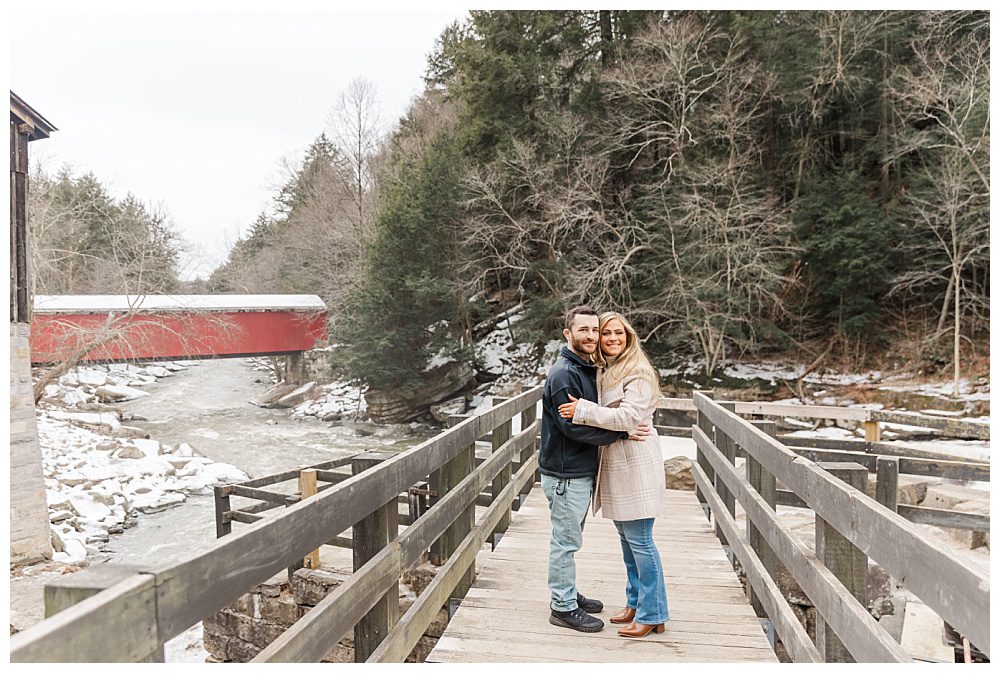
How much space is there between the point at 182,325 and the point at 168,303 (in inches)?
37.7

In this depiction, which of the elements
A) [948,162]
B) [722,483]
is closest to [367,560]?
[722,483]

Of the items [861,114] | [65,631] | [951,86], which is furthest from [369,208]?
[65,631]

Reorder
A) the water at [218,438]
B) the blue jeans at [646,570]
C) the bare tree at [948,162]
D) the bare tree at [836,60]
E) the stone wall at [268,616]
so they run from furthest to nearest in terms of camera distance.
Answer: the bare tree at [836,60] < the bare tree at [948,162] < the water at [218,438] < the stone wall at [268,616] < the blue jeans at [646,570]

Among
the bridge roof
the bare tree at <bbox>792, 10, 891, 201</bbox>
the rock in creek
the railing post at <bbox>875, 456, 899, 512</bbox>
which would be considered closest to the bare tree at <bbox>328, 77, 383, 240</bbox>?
the bridge roof

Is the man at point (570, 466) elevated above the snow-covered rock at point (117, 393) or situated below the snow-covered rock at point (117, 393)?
above

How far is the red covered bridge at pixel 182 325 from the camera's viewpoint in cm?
2206

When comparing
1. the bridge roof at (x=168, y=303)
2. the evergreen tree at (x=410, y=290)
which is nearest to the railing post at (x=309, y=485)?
the evergreen tree at (x=410, y=290)

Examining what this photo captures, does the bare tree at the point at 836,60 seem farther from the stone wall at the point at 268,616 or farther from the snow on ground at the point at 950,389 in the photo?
the stone wall at the point at 268,616

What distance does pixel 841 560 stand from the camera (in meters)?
2.45

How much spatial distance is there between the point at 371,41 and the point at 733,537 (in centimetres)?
3394

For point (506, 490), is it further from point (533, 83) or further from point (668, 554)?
point (533, 83)

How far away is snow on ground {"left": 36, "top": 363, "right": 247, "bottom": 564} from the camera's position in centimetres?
1379

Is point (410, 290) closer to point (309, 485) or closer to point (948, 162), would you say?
point (948, 162)

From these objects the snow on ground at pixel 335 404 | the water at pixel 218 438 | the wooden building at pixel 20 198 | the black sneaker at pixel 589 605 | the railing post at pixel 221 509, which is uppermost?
the wooden building at pixel 20 198
